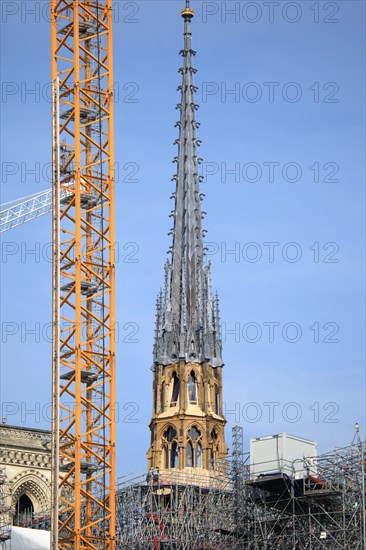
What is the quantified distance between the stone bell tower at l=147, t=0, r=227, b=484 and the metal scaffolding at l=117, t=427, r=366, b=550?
3223 mm

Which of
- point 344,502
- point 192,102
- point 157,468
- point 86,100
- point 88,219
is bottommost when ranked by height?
point 344,502

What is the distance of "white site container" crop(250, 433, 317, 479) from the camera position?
100062 millimetres

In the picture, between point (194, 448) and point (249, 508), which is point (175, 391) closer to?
point (194, 448)

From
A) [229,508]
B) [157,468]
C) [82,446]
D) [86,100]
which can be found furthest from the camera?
[157,468]

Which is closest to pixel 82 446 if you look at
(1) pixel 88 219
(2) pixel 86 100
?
(1) pixel 88 219

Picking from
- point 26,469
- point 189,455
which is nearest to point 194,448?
point 189,455

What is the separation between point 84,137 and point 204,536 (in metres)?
28.1

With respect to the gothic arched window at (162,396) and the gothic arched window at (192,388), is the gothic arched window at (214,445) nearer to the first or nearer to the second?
the gothic arched window at (192,388)

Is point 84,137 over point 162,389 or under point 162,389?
over

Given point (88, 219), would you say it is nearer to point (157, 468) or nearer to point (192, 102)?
point (157, 468)

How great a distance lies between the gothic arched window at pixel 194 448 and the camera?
125 metres

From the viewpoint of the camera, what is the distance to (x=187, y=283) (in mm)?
131500

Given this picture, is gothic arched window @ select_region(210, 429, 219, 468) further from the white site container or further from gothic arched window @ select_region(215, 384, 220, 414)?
the white site container

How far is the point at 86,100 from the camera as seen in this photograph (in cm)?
10006
